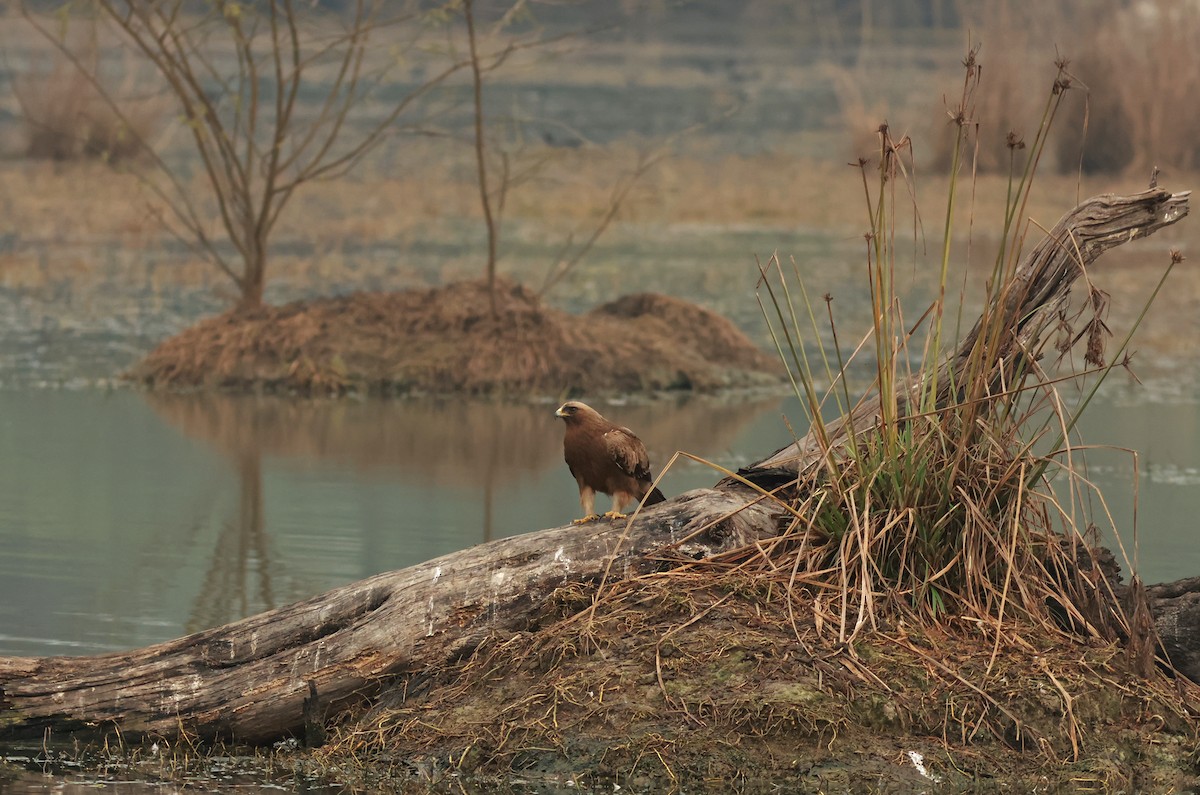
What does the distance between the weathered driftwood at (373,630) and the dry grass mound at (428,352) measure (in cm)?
703

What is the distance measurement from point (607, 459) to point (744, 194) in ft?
56.9

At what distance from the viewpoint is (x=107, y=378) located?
1345 centimetres

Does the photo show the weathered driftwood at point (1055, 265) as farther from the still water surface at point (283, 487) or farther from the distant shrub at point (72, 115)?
the distant shrub at point (72, 115)

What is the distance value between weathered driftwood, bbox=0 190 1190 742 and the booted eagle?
0.64 ft

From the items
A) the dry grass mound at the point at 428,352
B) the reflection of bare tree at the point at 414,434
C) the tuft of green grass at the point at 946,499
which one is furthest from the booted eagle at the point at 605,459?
the dry grass mound at the point at 428,352

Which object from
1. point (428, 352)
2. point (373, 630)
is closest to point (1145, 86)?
point (428, 352)

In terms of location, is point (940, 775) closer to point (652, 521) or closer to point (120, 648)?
point (652, 521)

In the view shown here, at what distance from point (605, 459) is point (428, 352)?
7.21 meters

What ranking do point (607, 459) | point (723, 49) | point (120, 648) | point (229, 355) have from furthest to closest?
point (723, 49) < point (229, 355) < point (120, 648) < point (607, 459)

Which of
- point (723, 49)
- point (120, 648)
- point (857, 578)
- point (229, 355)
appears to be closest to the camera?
point (857, 578)

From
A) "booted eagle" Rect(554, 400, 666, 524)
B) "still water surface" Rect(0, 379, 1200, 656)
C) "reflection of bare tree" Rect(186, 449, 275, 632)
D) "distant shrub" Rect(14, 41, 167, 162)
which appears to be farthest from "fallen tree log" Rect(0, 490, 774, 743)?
"distant shrub" Rect(14, 41, 167, 162)

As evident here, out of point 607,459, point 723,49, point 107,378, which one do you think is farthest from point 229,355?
point 723,49

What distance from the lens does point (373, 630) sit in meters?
5.82

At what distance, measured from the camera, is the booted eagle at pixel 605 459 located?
6270 millimetres
